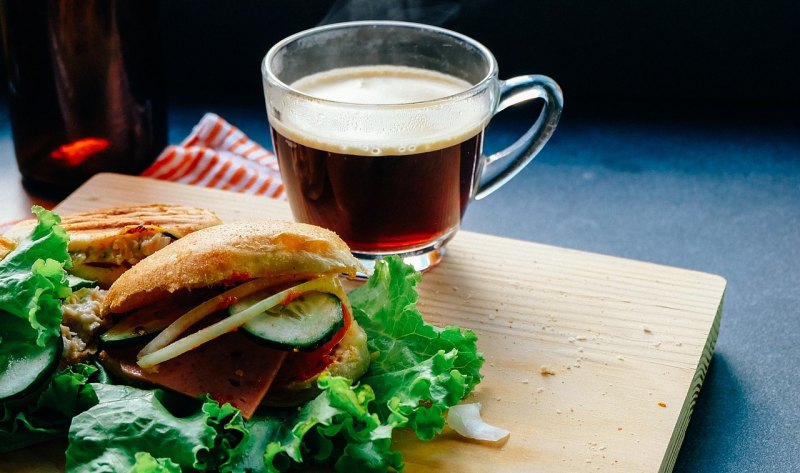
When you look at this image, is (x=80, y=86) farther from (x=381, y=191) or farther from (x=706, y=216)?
(x=706, y=216)

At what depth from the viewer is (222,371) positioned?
74.5 inches

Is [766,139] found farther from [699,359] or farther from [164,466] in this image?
[164,466]

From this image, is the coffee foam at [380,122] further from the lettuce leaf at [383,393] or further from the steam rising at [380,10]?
the steam rising at [380,10]

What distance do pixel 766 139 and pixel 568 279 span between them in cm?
164

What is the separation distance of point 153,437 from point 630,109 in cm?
273

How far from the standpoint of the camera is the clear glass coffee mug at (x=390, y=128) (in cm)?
226

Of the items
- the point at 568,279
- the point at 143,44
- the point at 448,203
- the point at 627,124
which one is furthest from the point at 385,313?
the point at 627,124

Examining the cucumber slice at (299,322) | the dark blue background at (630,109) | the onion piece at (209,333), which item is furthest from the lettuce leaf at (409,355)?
the dark blue background at (630,109)

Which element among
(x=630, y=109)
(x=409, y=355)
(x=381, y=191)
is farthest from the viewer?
(x=630, y=109)

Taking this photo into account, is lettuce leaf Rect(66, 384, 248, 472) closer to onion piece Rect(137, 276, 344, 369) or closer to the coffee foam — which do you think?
onion piece Rect(137, 276, 344, 369)

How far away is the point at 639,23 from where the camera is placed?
383 cm

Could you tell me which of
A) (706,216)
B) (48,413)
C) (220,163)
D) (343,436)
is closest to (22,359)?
(48,413)

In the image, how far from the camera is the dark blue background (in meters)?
3.16

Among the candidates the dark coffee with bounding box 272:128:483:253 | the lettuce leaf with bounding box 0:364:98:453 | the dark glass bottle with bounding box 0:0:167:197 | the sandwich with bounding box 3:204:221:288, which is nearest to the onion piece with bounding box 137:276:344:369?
the lettuce leaf with bounding box 0:364:98:453
